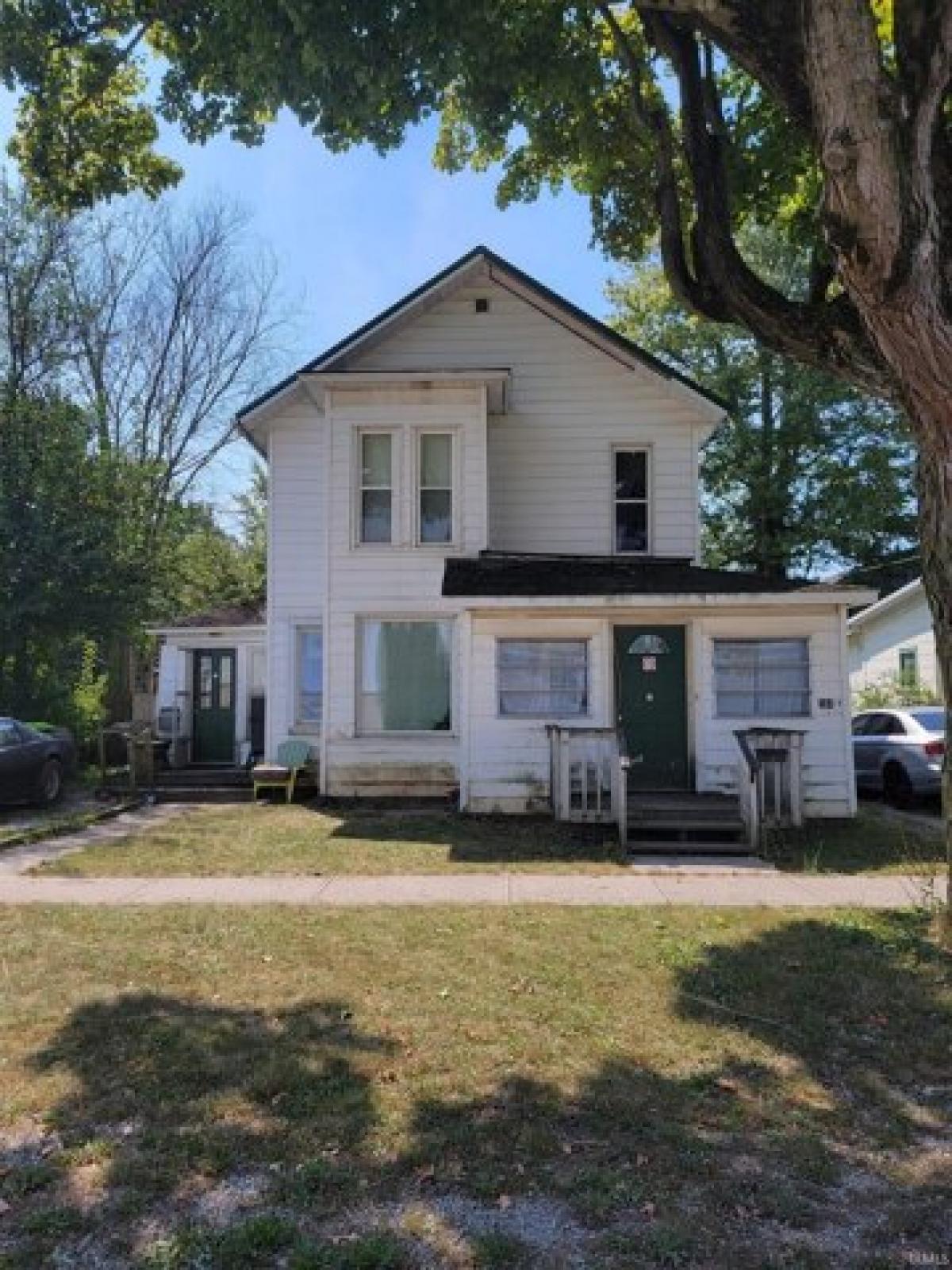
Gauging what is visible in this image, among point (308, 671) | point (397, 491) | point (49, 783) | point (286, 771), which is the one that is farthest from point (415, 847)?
point (49, 783)

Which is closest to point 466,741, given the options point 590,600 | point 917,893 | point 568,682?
point 568,682

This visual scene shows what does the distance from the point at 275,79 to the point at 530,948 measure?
7.00 metres

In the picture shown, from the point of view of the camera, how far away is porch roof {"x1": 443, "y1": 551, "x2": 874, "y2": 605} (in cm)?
1266

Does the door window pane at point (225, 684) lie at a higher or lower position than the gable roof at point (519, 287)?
lower

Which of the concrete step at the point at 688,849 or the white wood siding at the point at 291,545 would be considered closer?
the concrete step at the point at 688,849

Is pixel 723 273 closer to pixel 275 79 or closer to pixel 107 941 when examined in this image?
pixel 275 79

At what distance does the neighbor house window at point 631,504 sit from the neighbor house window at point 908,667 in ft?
Answer: 48.1

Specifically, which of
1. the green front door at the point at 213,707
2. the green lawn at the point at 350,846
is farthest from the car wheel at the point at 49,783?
the green front door at the point at 213,707

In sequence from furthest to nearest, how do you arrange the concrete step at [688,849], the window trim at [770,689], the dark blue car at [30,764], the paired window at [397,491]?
the paired window at [397,491] < the dark blue car at [30,764] < the window trim at [770,689] < the concrete step at [688,849]

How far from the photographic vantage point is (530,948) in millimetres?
6582

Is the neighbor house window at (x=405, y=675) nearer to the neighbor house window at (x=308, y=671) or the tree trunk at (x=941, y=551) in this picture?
the neighbor house window at (x=308, y=671)

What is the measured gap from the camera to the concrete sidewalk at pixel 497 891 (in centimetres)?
818

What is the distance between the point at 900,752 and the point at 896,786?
635mm

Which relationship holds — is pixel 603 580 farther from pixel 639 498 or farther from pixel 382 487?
pixel 382 487
